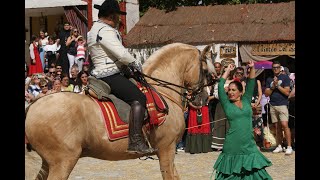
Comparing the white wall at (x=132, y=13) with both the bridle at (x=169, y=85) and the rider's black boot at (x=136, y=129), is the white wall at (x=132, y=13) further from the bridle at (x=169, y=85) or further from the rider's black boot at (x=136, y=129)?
the rider's black boot at (x=136, y=129)

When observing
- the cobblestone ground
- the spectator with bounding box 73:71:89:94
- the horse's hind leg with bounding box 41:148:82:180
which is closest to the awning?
the spectator with bounding box 73:71:89:94

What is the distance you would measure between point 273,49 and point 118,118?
18.1 m

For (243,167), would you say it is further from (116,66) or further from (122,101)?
(116,66)

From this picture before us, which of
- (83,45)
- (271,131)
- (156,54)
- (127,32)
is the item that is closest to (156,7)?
(127,32)

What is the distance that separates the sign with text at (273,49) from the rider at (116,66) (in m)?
17.6

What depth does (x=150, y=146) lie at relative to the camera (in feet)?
31.5

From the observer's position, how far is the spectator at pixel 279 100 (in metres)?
16.2

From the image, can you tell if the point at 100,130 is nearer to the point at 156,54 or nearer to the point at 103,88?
the point at 103,88

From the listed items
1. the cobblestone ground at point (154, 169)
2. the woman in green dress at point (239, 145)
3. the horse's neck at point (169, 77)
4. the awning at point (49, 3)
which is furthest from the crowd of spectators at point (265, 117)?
the awning at point (49, 3)

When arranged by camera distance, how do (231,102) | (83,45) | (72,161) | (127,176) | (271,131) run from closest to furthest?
(72,161)
(231,102)
(127,176)
(271,131)
(83,45)

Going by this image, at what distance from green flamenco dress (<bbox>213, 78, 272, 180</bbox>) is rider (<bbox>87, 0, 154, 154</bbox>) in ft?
3.34

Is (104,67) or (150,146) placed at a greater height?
(104,67)

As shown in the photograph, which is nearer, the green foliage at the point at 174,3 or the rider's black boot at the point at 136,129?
the rider's black boot at the point at 136,129
